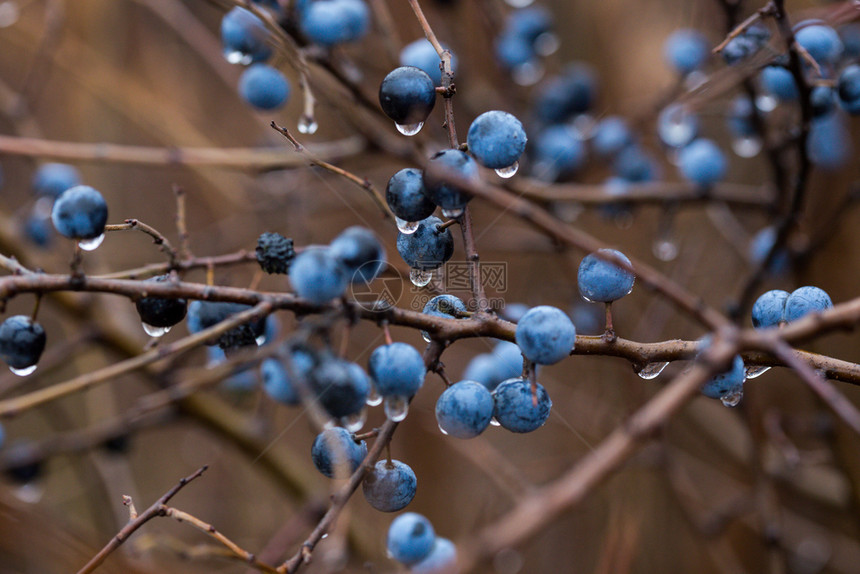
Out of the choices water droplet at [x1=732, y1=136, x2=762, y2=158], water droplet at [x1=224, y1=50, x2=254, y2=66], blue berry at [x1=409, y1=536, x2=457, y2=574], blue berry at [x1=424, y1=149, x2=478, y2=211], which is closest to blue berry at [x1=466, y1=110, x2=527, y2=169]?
blue berry at [x1=424, y1=149, x2=478, y2=211]

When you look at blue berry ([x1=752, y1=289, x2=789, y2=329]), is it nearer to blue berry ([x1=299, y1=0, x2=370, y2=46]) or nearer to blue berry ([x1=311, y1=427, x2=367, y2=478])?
blue berry ([x1=311, y1=427, x2=367, y2=478])

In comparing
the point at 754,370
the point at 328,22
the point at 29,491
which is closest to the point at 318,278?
the point at 754,370

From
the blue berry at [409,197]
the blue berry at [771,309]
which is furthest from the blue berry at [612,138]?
the blue berry at [409,197]

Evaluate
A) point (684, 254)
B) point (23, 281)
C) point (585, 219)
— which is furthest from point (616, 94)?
point (23, 281)

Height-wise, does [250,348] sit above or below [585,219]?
below

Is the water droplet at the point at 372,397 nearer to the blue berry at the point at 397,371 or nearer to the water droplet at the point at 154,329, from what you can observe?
the blue berry at the point at 397,371

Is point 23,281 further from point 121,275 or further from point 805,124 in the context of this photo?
point 805,124

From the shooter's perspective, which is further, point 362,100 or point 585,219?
point 585,219
